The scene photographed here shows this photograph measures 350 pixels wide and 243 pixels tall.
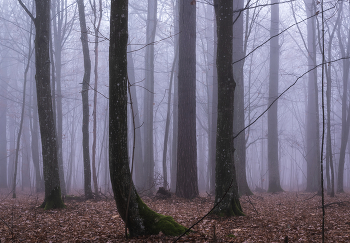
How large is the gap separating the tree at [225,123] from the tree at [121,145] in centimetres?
181

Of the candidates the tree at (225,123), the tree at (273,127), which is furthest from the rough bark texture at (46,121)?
the tree at (273,127)

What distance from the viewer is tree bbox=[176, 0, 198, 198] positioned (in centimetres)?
962

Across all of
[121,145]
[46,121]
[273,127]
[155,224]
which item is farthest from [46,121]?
[273,127]

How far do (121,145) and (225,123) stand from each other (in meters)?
2.56

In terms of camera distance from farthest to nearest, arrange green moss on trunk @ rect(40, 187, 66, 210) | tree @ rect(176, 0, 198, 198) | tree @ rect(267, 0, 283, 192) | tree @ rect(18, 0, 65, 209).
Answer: tree @ rect(267, 0, 283, 192) → tree @ rect(176, 0, 198, 198) → tree @ rect(18, 0, 65, 209) → green moss on trunk @ rect(40, 187, 66, 210)

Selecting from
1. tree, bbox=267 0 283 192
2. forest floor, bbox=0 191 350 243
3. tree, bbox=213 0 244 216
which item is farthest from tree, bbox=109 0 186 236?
tree, bbox=267 0 283 192

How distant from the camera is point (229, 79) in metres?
5.91

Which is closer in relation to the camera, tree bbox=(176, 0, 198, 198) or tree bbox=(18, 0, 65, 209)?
tree bbox=(18, 0, 65, 209)

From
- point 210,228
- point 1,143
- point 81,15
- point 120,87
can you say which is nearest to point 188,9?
point 81,15

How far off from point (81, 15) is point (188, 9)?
4255 millimetres

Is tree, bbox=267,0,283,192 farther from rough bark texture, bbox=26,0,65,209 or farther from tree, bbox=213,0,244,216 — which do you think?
rough bark texture, bbox=26,0,65,209

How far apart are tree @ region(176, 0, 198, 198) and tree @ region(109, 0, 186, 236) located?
5.26m

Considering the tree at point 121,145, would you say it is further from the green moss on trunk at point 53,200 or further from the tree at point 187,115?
the tree at point 187,115

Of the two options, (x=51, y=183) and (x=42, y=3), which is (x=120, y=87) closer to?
(x=51, y=183)
